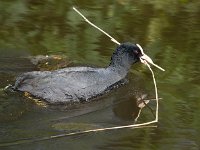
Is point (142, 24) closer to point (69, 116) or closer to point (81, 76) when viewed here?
point (81, 76)

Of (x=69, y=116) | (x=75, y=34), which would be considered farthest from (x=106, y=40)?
(x=69, y=116)

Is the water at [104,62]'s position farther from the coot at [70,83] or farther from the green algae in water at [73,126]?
the coot at [70,83]

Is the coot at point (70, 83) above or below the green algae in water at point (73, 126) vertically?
above

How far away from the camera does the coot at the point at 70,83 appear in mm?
7527

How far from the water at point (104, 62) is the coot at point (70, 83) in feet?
0.46

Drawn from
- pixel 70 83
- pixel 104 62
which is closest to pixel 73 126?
pixel 70 83

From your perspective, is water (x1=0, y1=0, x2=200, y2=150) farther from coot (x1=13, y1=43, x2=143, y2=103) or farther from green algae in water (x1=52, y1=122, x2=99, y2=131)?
coot (x1=13, y1=43, x2=143, y2=103)

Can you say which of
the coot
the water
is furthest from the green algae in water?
the coot

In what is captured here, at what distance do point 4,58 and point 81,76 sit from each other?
1757 mm

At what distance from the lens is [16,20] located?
35.5ft

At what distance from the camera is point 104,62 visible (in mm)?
9234

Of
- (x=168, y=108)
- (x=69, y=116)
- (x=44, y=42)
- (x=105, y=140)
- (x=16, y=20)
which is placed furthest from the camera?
(x=16, y=20)

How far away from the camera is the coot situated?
7527mm

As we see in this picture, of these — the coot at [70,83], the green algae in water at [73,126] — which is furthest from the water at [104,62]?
the coot at [70,83]
